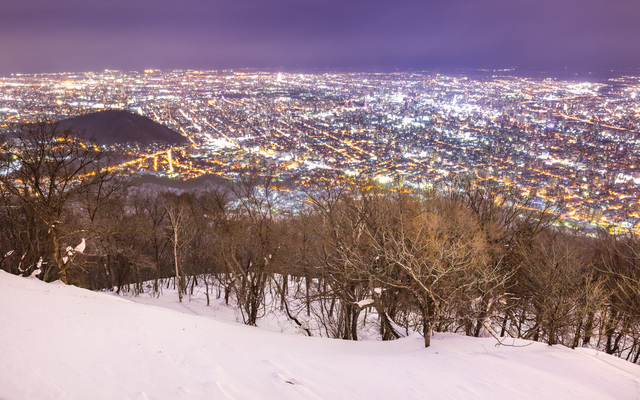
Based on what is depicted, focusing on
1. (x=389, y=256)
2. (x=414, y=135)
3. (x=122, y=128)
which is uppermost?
(x=414, y=135)

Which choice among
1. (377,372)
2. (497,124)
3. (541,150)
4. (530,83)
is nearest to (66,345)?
(377,372)

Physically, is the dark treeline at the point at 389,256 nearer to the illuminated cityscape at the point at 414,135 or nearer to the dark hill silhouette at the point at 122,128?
the illuminated cityscape at the point at 414,135

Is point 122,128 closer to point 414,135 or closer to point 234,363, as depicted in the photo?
point 414,135

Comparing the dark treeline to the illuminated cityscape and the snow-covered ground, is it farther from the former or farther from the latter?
the illuminated cityscape

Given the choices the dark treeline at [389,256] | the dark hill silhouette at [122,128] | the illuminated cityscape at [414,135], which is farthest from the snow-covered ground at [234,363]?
the dark hill silhouette at [122,128]

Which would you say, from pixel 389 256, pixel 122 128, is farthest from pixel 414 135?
pixel 389 256

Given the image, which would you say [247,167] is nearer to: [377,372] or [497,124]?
[377,372]

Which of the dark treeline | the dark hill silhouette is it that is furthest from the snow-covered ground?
the dark hill silhouette
